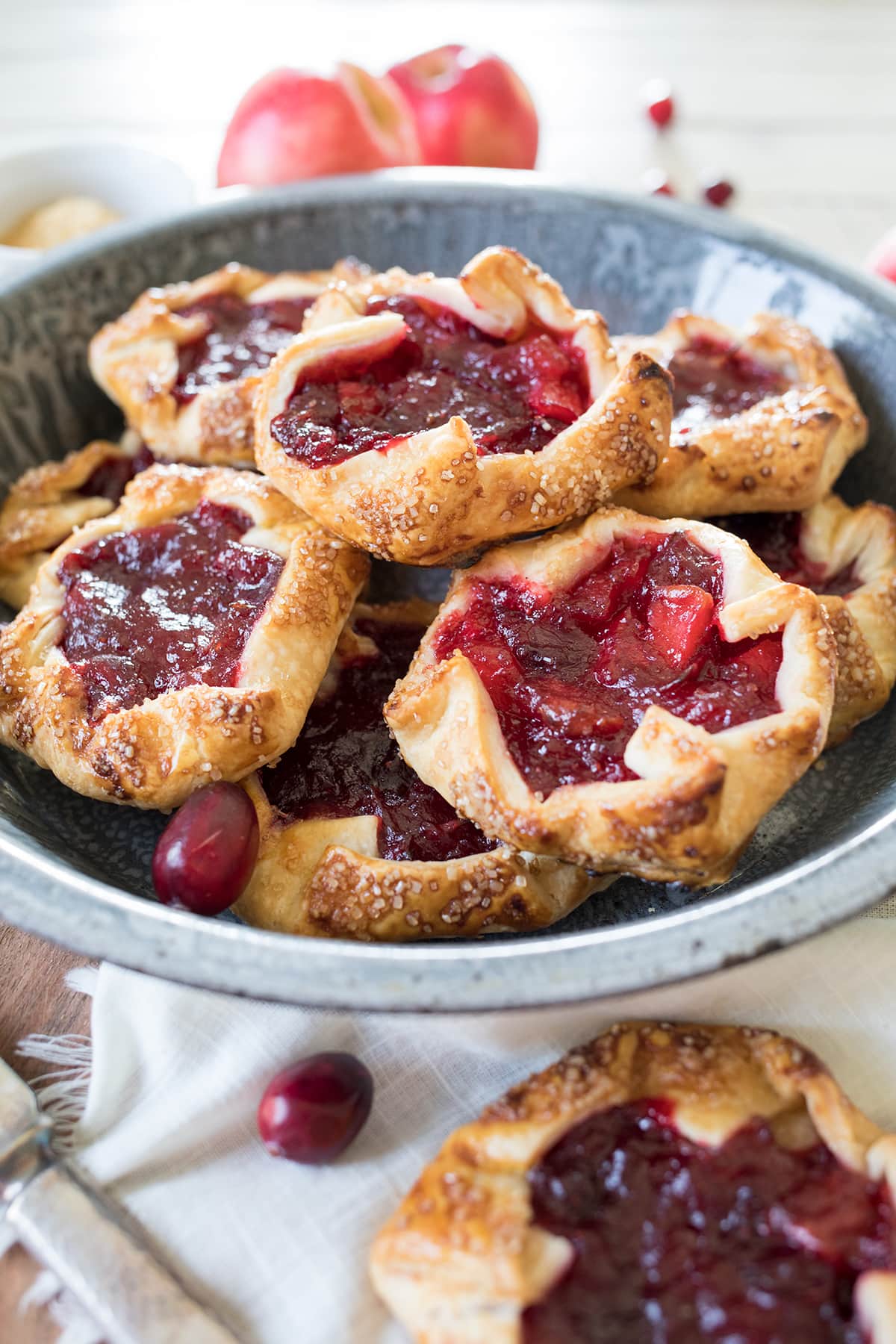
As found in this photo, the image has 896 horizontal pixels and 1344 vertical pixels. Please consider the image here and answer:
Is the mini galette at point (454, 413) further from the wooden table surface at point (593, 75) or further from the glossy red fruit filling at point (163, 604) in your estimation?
the wooden table surface at point (593, 75)

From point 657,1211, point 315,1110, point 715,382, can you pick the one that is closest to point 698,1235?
point 657,1211

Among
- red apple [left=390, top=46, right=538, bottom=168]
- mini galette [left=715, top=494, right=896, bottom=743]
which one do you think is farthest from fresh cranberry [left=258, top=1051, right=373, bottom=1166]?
red apple [left=390, top=46, right=538, bottom=168]

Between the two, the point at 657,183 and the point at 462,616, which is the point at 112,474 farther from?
the point at 657,183

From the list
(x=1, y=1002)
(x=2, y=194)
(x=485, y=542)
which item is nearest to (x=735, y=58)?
(x=2, y=194)

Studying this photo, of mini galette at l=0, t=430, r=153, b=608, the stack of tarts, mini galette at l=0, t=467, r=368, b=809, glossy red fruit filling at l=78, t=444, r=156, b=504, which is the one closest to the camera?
the stack of tarts

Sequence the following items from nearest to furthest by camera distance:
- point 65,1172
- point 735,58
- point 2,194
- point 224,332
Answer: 1. point 65,1172
2. point 224,332
3. point 2,194
4. point 735,58

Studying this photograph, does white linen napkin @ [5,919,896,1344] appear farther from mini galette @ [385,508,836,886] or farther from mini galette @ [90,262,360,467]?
mini galette @ [90,262,360,467]

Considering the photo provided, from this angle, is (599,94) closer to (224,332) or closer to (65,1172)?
(224,332)
